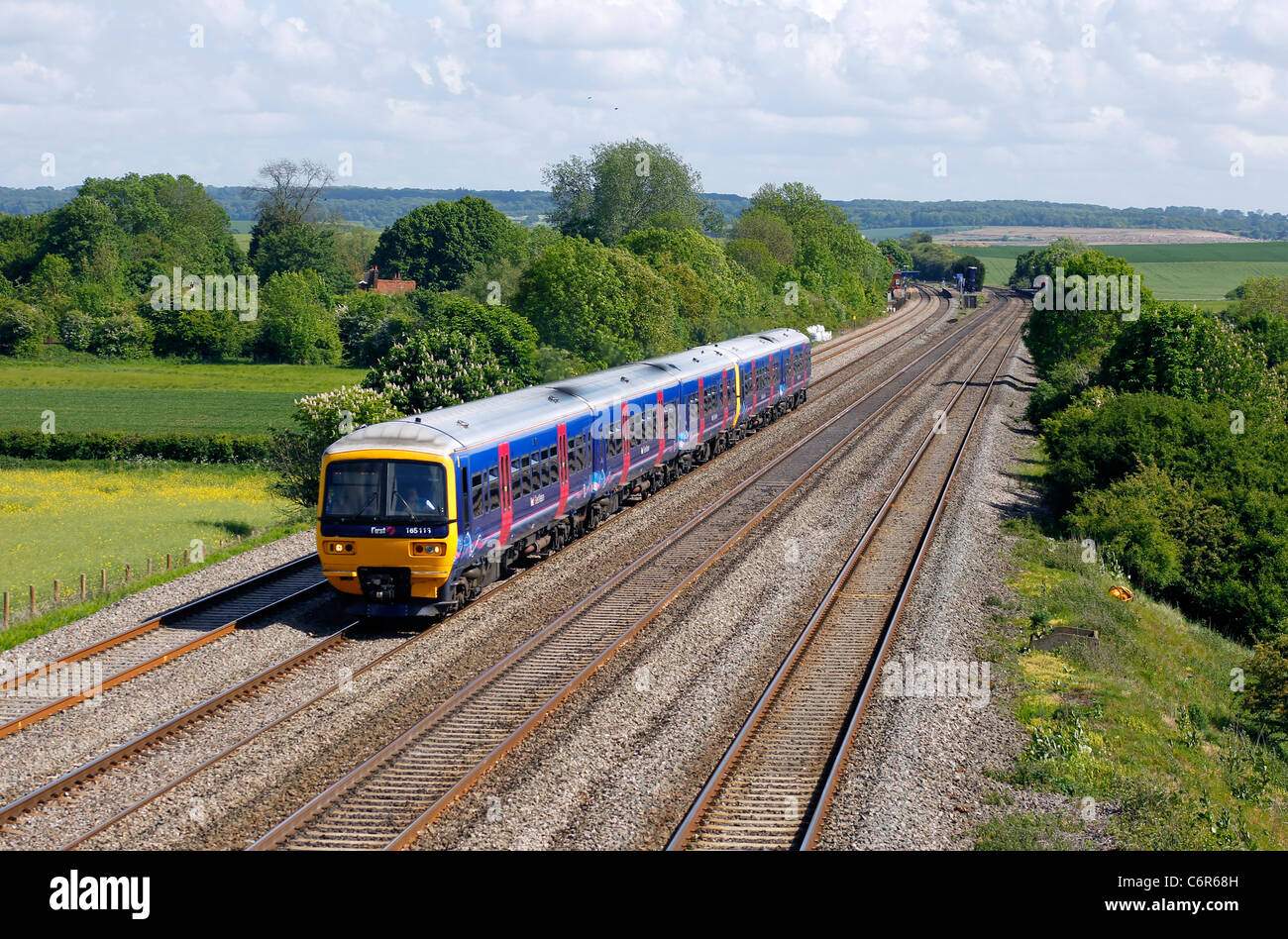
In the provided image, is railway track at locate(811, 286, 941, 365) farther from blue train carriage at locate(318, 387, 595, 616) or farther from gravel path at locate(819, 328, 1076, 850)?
blue train carriage at locate(318, 387, 595, 616)

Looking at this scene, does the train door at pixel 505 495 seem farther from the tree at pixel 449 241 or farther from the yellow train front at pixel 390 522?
the tree at pixel 449 241

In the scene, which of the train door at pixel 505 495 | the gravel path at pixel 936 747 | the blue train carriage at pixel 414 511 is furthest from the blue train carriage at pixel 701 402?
the blue train carriage at pixel 414 511

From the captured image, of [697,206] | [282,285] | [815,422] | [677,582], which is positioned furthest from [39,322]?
[677,582]

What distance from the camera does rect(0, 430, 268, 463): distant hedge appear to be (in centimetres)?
5250

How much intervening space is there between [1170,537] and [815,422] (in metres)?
20.5

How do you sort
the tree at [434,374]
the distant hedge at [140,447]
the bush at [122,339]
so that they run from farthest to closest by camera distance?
the bush at [122,339]
the distant hedge at [140,447]
the tree at [434,374]

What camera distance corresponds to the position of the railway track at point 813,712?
44.2 ft

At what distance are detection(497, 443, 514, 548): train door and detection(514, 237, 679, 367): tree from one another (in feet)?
119

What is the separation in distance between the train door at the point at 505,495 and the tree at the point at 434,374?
47.3 feet

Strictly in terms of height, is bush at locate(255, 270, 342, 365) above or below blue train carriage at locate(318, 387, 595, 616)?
above

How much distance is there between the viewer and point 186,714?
16.2 meters

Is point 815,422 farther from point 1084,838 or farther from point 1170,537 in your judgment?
point 1084,838

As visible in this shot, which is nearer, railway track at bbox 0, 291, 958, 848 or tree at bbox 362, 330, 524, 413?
railway track at bbox 0, 291, 958, 848

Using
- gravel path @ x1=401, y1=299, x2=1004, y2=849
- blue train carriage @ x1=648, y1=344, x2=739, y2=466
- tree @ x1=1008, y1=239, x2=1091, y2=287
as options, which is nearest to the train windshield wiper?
gravel path @ x1=401, y1=299, x2=1004, y2=849
